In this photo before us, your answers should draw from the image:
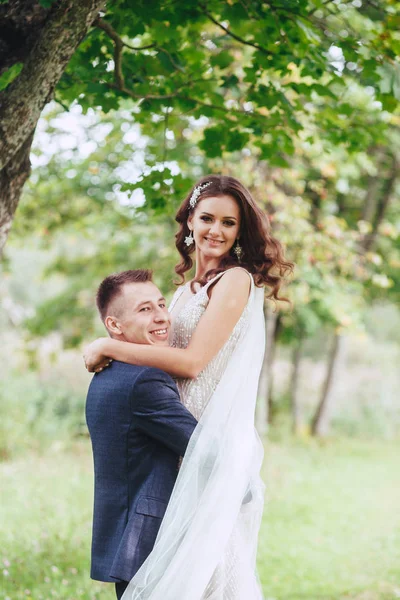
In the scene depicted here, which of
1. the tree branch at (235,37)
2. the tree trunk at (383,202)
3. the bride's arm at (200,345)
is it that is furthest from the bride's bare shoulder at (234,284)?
the tree trunk at (383,202)

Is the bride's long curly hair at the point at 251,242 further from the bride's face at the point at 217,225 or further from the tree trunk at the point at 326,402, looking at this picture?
the tree trunk at the point at 326,402

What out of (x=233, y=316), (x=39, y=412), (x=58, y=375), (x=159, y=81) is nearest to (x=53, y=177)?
(x=39, y=412)

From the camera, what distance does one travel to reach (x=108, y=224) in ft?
45.0

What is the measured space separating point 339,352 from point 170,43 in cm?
1281

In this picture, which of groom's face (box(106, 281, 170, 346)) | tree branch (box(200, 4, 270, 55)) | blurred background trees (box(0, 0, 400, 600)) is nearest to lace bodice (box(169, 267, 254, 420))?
groom's face (box(106, 281, 170, 346))

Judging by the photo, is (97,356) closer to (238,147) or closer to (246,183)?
(238,147)

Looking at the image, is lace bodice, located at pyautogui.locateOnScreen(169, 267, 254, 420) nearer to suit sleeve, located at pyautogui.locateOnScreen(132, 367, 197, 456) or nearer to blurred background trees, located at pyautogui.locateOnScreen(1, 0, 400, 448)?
suit sleeve, located at pyautogui.locateOnScreen(132, 367, 197, 456)

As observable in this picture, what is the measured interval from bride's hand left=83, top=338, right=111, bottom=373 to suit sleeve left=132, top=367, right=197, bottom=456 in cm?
23

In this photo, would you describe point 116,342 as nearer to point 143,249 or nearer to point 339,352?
point 143,249

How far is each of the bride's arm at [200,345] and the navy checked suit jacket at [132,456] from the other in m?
0.06

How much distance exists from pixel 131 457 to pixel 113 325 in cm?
55

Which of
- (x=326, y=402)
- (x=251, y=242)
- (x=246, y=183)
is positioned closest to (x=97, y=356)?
(x=251, y=242)

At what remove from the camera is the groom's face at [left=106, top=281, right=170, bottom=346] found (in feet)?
9.34

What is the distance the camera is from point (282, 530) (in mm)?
8398
